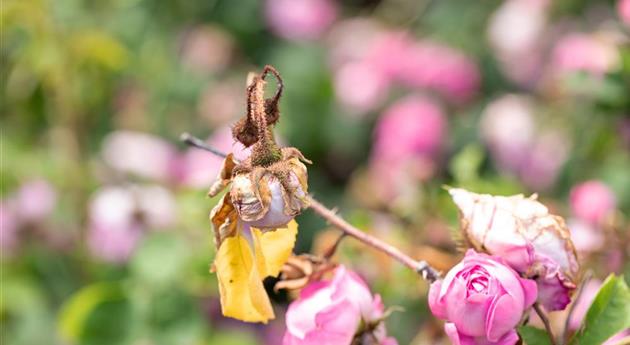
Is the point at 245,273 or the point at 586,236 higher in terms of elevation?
the point at 245,273

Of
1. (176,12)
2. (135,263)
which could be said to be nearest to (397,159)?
(135,263)

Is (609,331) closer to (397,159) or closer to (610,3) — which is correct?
(397,159)

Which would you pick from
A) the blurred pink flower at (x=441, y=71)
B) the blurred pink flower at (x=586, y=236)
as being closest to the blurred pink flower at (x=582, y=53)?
the blurred pink flower at (x=441, y=71)

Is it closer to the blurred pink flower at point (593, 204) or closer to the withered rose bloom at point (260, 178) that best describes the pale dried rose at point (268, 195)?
the withered rose bloom at point (260, 178)

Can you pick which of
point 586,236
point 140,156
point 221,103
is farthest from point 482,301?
point 221,103

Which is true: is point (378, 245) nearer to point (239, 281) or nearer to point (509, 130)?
point (239, 281)

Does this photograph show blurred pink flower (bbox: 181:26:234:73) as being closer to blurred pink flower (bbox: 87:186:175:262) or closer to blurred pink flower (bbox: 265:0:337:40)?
blurred pink flower (bbox: 265:0:337:40)
